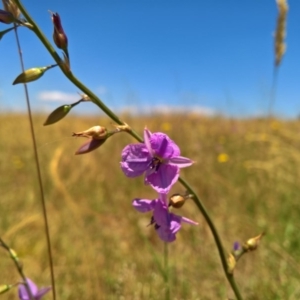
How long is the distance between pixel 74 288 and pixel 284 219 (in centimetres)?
115

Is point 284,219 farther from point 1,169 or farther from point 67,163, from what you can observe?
point 1,169

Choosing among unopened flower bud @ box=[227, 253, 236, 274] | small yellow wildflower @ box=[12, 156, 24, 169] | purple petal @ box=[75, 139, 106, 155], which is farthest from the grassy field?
unopened flower bud @ box=[227, 253, 236, 274]

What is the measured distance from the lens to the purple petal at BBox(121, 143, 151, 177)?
79 cm

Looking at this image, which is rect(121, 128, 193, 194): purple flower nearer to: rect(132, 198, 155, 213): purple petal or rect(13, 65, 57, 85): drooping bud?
rect(132, 198, 155, 213): purple petal

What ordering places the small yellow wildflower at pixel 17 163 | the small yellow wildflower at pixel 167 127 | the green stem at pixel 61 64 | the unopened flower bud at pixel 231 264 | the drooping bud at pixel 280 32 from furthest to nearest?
the small yellow wildflower at pixel 167 127 → the small yellow wildflower at pixel 17 163 → the drooping bud at pixel 280 32 → the unopened flower bud at pixel 231 264 → the green stem at pixel 61 64

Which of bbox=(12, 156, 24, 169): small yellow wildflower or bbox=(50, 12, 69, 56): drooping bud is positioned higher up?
bbox=(50, 12, 69, 56): drooping bud

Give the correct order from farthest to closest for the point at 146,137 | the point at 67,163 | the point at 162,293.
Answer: the point at 67,163 → the point at 162,293 → the point at 146,137

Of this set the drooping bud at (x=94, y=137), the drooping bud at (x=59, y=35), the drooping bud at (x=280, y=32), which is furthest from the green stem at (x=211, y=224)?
the drooping bud at (x=280, y=32)

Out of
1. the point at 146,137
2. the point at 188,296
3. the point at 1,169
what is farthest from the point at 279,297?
the point at 1,169

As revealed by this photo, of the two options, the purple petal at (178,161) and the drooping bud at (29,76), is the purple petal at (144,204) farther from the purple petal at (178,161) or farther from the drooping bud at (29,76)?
the drooping bud at (29,76)

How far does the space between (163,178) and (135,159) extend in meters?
0.06

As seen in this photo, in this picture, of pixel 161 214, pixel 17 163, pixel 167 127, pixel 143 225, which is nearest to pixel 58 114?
pixel 161 214

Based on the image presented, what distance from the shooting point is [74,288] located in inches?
73.4

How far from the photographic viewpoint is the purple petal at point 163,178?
2.54ft
